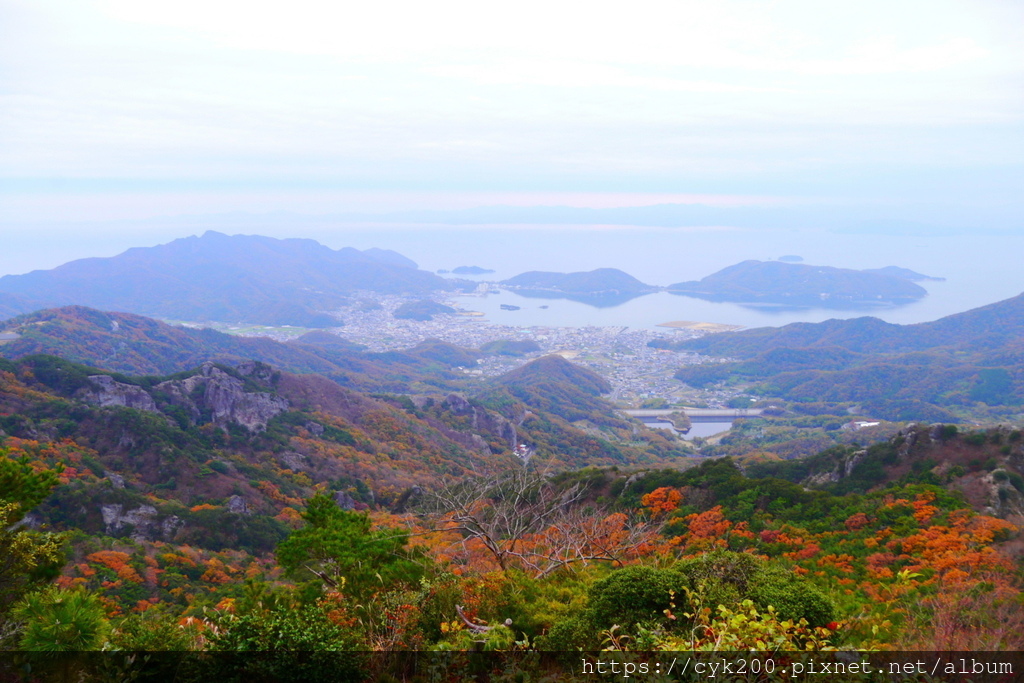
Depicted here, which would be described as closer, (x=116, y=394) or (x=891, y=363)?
Result: (x=116, y=394)

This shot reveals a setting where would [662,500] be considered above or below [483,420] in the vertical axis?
above

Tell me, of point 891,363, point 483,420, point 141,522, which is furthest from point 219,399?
point 891,363

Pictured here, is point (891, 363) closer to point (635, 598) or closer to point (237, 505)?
point (237, 505)

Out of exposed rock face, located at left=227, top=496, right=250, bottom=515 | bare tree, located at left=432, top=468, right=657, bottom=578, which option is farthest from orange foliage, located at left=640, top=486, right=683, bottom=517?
exposed rock face, located at left=227, top=496, right=250, bottom=515

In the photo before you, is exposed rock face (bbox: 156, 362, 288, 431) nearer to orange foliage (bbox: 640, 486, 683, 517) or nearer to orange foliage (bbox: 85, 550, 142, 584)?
orange foliage (bbox: 85, 550, 142, 584)

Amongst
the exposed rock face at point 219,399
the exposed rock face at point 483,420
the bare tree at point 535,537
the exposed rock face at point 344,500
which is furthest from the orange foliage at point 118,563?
the exposed rock face at point 483,420

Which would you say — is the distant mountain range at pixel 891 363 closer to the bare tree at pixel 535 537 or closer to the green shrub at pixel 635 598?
the bare tree at pixel 535 537
